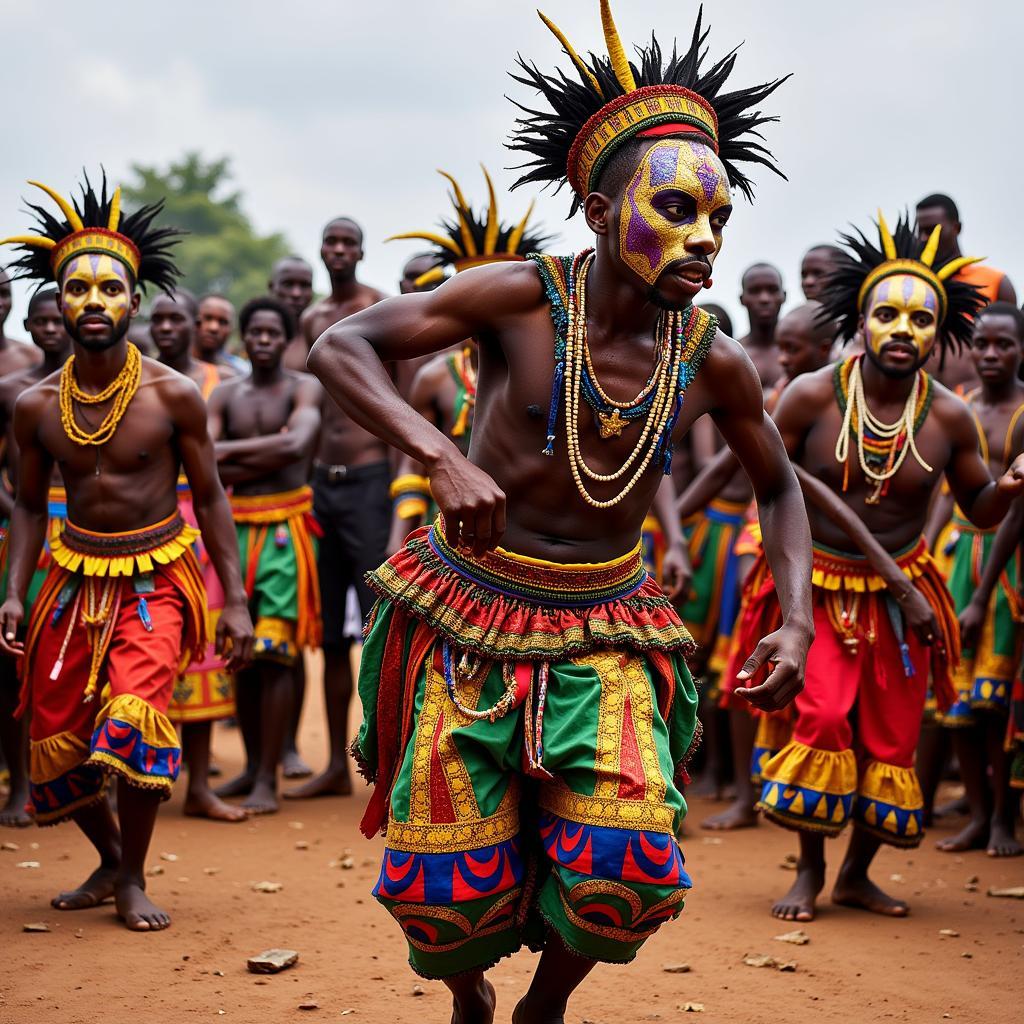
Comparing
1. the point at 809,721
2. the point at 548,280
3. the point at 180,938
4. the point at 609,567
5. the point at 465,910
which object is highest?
the point at 548,280

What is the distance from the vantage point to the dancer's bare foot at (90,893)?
6.01 m

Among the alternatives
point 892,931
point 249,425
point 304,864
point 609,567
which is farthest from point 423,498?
point 609,567

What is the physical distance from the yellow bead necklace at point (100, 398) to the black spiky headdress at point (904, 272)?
2.97m

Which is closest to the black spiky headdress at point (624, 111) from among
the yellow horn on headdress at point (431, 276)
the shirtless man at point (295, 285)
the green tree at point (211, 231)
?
the yellow horn on headdress at point (431, 276)

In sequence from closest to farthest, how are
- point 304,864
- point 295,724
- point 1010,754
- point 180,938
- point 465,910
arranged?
1. point 465,910
2. point 180,938
3. point 304,864
4. point 1010,754
5. point 295,724

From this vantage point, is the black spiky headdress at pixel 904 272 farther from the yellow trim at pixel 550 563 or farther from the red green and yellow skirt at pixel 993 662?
the yellow trim at pixel 550 563

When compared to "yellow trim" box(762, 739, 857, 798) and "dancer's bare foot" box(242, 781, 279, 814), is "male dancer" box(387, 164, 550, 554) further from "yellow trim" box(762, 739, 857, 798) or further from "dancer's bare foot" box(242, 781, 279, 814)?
"yellow trim" box(762, 739, 857, 798)

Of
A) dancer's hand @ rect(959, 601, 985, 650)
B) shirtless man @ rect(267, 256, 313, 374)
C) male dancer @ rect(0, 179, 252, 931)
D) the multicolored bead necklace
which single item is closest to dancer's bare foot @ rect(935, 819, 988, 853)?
dancer's hand @ rect(959, 601, 985, 650)

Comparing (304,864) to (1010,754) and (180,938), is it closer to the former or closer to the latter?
(180,938)

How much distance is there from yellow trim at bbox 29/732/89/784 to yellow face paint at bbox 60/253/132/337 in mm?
1653

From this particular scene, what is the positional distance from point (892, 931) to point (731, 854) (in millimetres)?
1484

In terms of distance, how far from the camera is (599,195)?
161 inches

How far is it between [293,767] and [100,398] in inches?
152

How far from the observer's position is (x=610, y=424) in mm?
4023
